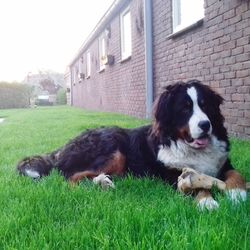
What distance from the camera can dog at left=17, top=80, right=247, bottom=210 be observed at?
3705 millimetres

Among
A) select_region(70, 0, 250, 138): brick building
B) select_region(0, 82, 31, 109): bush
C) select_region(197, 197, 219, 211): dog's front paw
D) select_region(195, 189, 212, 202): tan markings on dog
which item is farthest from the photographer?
select_region(0, 82, 31, 109): bush

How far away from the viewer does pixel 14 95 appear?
120ft

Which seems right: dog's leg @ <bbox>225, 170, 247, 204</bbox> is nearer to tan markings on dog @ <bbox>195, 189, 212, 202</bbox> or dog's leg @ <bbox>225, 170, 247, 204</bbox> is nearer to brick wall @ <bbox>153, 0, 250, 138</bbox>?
tan markings on dog @ <bbox>195, 189, 212, 202</bbox>

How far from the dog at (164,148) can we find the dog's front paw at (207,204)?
549 mm

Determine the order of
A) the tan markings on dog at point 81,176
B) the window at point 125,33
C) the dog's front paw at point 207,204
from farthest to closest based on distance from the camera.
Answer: the window at point 125,33, the tan markings on dog at point 81,176, the dog's front paw at point 207,204

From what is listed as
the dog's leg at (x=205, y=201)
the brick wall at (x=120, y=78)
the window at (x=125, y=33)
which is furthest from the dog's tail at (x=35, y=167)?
the window at (x=125, y=33)

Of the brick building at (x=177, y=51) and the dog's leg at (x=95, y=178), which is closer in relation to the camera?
the dog's leg at (x=95, y=178)

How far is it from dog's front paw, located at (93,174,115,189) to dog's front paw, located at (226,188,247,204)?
101cm

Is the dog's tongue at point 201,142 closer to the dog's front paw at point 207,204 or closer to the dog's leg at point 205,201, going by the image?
the dog's leg at point 205,201

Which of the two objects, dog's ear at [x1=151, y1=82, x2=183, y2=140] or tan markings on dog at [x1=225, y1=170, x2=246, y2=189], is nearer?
tan markings on dog at [x1=225, y1=170, x2=246, y2=189]

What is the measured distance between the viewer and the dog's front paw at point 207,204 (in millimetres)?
2719

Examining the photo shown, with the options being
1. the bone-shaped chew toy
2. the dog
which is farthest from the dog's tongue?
the bone-shaped chew toy

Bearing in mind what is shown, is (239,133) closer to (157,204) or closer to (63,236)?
(157,204)

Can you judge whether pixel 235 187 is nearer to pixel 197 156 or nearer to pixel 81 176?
pixel 197 156
